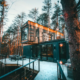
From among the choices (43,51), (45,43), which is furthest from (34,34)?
(43,51)

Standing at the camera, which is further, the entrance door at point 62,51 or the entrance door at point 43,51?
the entrance door at point 43,51

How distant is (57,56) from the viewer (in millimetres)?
8375

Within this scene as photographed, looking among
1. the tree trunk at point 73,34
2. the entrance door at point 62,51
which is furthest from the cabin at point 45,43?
the tree trunk at point 73,34

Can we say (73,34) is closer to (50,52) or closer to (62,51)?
(62,51)

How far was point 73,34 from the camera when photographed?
1277mm

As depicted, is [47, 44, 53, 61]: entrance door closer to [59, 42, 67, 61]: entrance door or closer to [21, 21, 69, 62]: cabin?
[21, 21, 69, 62]: cabin

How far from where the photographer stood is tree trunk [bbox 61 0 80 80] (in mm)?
1161

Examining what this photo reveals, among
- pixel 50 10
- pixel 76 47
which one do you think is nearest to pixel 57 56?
pixel 76 47

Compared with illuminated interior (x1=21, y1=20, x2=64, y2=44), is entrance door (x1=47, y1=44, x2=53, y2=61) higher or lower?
lower

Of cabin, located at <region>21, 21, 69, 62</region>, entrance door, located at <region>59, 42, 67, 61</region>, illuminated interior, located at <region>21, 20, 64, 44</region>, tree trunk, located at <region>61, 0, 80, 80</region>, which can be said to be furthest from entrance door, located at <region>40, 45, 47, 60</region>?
tree trunk, located at <region>61, 0, 80, 80</region>

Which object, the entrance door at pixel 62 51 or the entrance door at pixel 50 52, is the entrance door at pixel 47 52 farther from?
the entrance door at pixel 62 51

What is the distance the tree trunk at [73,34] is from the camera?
1161 millimetres

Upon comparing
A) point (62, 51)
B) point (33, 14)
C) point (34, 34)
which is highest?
point (33, 14)

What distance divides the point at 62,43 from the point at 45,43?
2.91 meters
